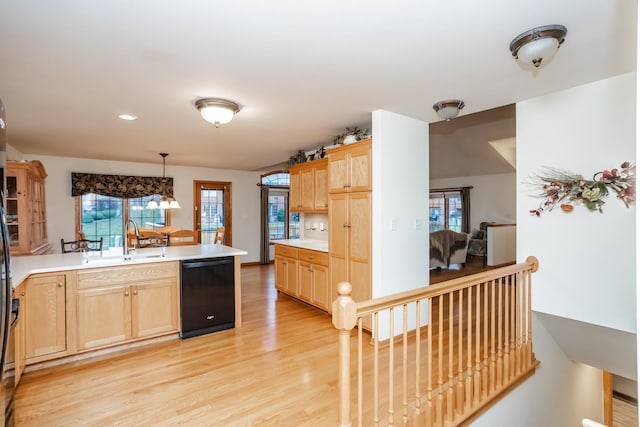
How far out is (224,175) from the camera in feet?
23.6

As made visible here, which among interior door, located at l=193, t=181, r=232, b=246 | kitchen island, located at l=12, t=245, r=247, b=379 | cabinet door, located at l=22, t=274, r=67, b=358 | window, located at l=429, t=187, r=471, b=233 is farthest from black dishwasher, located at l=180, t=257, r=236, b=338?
window, located at l=429, t=187, r=471, b=233

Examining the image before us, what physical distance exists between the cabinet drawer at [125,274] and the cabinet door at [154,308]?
67mm

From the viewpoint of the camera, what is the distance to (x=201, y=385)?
2379mm

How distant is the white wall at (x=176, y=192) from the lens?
5.55 m

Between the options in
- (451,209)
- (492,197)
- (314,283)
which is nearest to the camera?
(314,283)

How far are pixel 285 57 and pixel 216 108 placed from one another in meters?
1.01

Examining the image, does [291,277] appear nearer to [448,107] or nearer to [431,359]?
[431,359]

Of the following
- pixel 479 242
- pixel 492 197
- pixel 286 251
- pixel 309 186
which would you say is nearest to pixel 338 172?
pixel 309 186

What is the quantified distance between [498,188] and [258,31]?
26.8 ft

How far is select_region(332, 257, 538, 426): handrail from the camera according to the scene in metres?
1.56

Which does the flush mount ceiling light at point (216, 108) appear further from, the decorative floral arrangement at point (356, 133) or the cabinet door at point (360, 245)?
the cabinet door at point (360, 245)

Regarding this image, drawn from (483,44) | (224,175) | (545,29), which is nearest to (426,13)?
(483,44)

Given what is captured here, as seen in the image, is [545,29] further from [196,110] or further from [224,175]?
[224,175]

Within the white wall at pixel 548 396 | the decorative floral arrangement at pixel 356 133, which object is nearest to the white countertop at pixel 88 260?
the decorative floral arrangement at pixel 356 133
